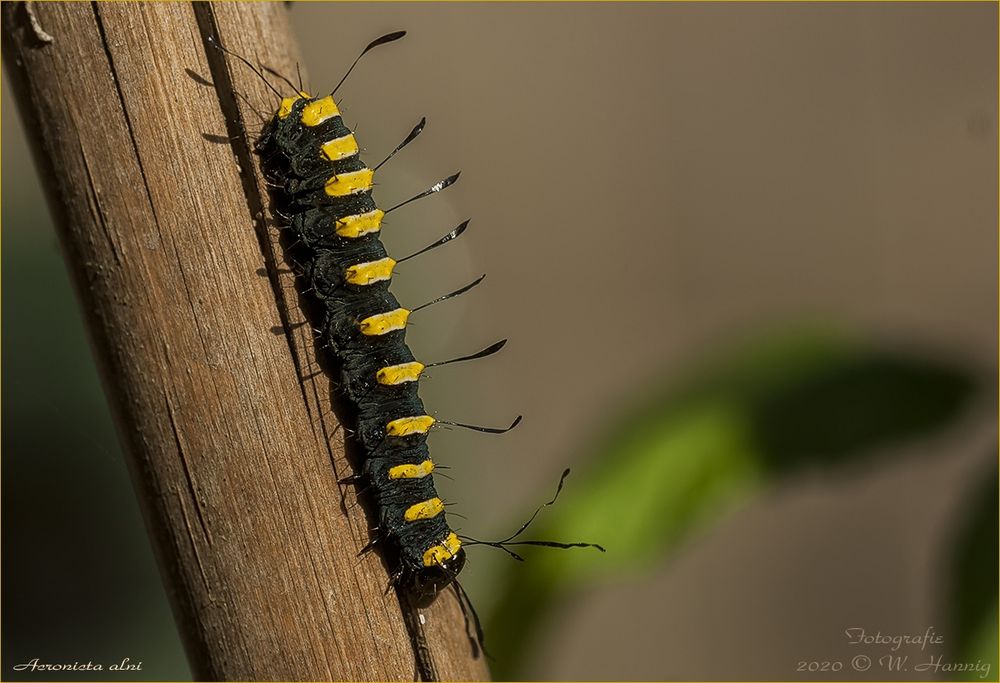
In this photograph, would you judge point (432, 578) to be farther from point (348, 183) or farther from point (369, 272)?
point (348, 183)

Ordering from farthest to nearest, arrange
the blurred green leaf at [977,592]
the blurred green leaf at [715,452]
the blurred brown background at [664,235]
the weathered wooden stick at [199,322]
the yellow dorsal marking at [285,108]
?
the blurred brown background at [664,235] → the blurred green leaf at [715,452] → the blurred green leaf at [977,592] → the yellow dorsal marking at [285,108] → the weathered wooden stick at [199,322]

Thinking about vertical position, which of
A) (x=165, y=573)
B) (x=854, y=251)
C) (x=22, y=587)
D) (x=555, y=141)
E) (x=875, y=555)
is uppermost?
(x=555, y=141)

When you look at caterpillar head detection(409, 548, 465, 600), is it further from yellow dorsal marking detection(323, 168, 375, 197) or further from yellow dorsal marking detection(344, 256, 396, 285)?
yellow dorsal marking detection(323, 168, 375, 197)

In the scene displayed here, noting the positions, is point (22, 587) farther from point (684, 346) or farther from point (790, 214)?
point (790, 214)

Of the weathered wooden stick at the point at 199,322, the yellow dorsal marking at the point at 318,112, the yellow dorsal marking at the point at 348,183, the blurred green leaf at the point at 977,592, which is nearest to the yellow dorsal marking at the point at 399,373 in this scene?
the weathered wooden stick at the point at 199,322

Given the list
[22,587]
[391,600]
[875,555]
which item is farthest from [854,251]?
[22,587]

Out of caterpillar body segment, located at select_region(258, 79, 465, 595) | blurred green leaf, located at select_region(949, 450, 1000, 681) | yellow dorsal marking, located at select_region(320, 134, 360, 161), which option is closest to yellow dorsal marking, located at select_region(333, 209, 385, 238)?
caterpillar body segment, located at select_region(258, 79, 465, 595)

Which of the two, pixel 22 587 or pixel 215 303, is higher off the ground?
pixel 215 303

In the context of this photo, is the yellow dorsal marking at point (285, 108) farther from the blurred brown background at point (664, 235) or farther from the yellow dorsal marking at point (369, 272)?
the blurred brown background at point (664, 235)
